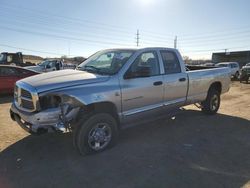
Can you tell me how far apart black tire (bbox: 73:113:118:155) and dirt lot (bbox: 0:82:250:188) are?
0.52 feet

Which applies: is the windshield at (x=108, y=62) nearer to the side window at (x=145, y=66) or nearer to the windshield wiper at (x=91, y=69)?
the windshield wiper at (x=91, y=69)

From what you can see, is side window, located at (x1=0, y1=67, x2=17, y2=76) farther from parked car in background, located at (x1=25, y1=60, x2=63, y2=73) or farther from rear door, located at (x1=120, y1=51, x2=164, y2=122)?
parked car in background, located at (x1=25, y1=60, x2=63, y2=73)

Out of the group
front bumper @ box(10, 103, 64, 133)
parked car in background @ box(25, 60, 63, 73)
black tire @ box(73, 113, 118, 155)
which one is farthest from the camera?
parked car in background @ box(25, 60, 63, 73)

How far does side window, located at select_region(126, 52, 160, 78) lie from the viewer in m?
5.53

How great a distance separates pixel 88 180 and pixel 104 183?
256mm

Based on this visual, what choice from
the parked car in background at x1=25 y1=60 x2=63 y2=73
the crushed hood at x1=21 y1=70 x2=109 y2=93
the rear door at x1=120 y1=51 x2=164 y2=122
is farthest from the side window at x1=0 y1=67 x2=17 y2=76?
the parked car in background at x1=25 y1=60 x2=63 y2=73

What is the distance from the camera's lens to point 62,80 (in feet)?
16.0

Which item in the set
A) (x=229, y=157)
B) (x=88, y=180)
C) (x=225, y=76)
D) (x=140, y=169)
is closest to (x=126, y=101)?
(x=140, y=169)

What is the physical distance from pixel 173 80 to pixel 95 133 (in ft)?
7.79

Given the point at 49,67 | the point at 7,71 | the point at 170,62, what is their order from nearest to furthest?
the point at 170,62 < the point at 7,71 < the point at 49,67

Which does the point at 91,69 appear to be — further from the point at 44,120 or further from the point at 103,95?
the point at 44,120

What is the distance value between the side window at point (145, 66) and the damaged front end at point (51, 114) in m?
1.38

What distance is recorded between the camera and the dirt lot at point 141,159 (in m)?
4.13

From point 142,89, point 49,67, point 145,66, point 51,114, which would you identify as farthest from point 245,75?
point 51,114
